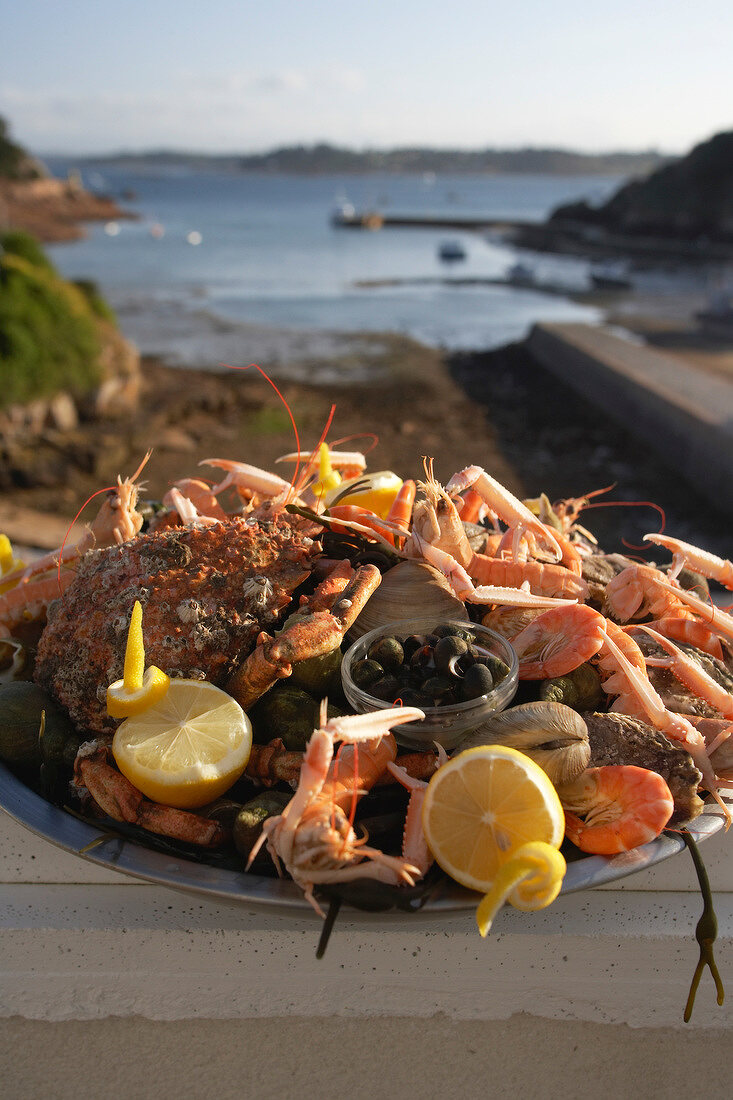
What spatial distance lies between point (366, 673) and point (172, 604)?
0.52m

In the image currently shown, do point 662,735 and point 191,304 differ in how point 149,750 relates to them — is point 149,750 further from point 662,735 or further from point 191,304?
point 191,304

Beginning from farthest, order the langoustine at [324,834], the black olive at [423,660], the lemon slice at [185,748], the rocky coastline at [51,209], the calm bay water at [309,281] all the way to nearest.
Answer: the rocky coastline at [51,209]
the calm bay water at [309,281]
the black olive at [423,660]
the lemon slice at [185,748]
the langoustine at [324,834]

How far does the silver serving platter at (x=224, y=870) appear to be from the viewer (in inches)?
57.5

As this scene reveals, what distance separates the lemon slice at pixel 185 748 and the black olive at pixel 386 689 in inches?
11.0

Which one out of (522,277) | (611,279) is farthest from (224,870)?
(522,277)

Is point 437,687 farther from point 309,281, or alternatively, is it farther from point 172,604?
point 309,281

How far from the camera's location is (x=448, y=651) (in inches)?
66.9

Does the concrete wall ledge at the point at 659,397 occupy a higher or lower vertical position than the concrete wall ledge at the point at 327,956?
lower

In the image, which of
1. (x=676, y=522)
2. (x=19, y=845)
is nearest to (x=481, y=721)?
(x=19, y=845)

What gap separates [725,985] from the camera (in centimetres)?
190

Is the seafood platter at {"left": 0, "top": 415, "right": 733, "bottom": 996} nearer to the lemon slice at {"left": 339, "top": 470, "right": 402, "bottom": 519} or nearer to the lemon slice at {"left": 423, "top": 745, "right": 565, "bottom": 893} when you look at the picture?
the lemon slice at {"left": 423, "top": 745, "right": 565, "bottom": 893}

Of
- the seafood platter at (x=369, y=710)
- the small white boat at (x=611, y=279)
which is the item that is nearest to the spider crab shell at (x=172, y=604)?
the seafood platter at (x=369, y=710)

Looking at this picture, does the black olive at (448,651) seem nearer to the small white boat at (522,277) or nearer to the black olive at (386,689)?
the black olive at (386,689)

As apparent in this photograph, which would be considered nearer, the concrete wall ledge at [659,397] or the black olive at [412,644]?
the black olive at [412,644]
